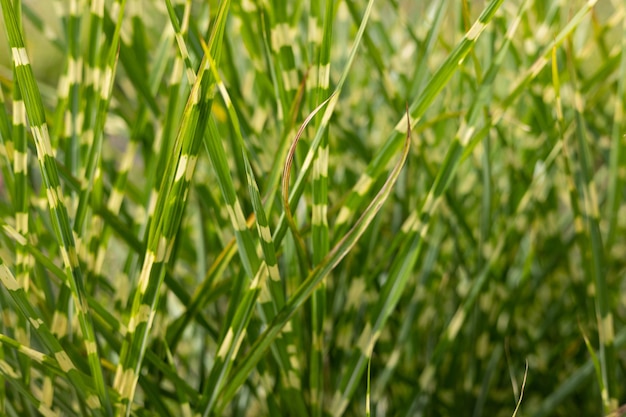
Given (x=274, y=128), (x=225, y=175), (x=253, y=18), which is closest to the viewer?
(x=225, y=175)

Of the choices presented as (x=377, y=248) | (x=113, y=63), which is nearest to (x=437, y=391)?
(x=377, y=248)

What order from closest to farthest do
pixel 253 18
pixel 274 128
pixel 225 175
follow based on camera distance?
1. pixel 225 175
2. pixel 253 18
3. pixel 274 128

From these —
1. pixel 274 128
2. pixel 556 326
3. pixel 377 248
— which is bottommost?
pixel 556 326

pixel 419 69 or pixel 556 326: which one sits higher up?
pixel 419 69

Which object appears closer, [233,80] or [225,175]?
[225,175]

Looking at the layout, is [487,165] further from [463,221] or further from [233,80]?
[233,80]

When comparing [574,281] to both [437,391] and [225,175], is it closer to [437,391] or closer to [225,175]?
[437,391]

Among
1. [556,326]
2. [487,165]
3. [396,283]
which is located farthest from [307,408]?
[556,326]
